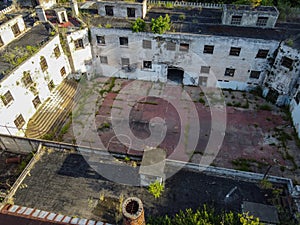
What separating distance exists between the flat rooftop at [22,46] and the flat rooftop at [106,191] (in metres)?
13.2

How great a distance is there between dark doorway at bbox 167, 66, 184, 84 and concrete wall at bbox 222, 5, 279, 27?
929cm

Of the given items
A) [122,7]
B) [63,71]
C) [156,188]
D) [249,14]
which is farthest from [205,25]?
[156,188]

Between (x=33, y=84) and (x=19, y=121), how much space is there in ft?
14.9

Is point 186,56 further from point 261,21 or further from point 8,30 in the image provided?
point 8,30

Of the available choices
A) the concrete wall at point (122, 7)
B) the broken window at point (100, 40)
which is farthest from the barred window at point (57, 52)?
the concrete wall at point (122, 7)

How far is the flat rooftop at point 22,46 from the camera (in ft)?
83.5

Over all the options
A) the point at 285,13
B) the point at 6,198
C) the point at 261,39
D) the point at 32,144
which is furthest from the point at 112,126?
the point at 285,13

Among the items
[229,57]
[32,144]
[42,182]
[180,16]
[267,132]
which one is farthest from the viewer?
[180,16]

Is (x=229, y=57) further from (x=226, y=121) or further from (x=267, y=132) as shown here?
(x=267, y=132)

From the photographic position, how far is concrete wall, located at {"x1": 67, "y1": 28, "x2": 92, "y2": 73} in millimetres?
30759

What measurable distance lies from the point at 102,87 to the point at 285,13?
2894cm

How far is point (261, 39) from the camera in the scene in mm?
28234

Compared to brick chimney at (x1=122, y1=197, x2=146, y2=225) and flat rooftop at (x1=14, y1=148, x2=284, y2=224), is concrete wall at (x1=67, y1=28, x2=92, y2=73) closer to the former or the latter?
flat rooftop at (x1=14, y1=148, x2=284, y2=224)

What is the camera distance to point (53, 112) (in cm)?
2923
